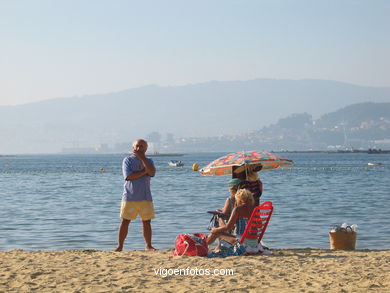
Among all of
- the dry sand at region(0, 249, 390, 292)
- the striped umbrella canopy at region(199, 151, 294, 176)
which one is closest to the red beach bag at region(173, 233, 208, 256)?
the dry sand at region(0, 249, 390, 292)

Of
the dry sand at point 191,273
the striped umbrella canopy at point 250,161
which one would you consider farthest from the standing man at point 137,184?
the striped umbrella canopy at point 250,161

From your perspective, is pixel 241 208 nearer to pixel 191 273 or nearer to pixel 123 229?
pixel 191 273

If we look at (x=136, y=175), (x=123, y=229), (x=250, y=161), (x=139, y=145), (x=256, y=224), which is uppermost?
(x=139, y=145)

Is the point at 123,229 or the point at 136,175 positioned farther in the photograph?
the point at 123,229

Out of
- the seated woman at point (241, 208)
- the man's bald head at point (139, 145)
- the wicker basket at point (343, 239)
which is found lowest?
the wicker basket at point (343, 239)

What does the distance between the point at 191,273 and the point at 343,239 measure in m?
4.12

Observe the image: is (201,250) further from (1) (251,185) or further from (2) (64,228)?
(2) (64,228)

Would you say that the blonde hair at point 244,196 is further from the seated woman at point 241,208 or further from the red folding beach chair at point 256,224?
the red folding beach chair at point 256,224

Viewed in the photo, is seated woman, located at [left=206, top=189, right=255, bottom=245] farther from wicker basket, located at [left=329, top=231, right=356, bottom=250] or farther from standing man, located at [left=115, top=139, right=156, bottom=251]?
wicker basket, located at [left=329, top=231, right=356, bottom=250]

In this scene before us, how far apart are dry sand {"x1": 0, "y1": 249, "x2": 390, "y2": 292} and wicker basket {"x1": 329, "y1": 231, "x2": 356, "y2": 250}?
3.59ft

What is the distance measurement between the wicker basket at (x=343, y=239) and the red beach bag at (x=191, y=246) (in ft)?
9.27

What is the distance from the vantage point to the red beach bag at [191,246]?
10.7 meters

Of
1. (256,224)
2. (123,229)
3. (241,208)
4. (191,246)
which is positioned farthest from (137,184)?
(256,224)

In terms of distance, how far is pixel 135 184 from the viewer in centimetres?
1121
